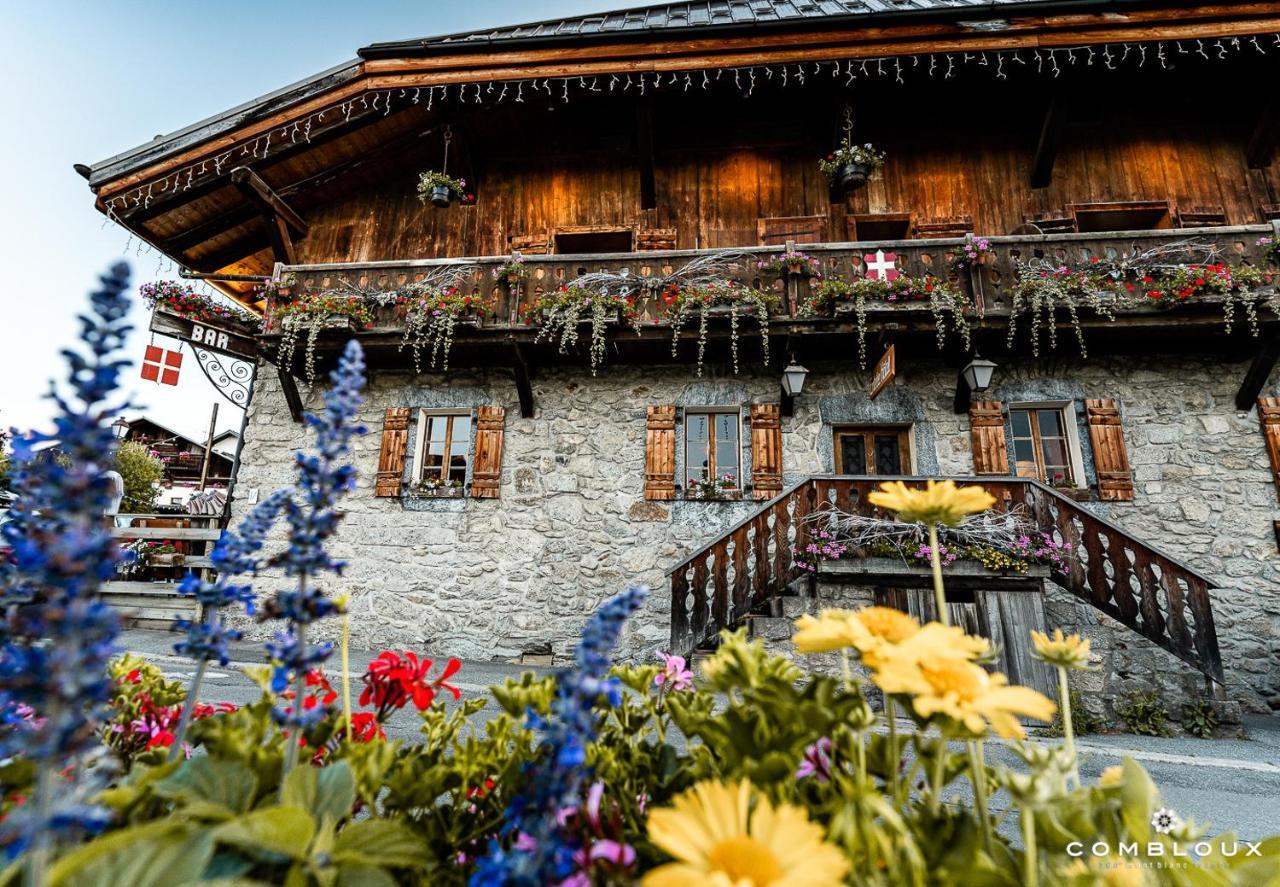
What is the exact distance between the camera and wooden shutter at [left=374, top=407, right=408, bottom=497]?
8.81 metres

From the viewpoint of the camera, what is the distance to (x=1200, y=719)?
5793mm

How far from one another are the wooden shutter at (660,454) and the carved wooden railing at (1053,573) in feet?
6.49

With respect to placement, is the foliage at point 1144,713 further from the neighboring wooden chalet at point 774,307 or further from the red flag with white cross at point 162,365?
the red flag with white cross at point 162,365

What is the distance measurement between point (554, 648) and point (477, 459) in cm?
289

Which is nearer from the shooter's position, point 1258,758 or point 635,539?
point 1258,758

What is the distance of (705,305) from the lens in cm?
798

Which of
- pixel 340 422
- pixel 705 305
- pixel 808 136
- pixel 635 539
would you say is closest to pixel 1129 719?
pixel 635 539

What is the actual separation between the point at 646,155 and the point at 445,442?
5.44 metres

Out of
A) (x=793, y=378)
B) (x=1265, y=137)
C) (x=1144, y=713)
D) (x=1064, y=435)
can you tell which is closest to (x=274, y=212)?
(x=793, y=378)

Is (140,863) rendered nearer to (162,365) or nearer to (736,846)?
(736,846)

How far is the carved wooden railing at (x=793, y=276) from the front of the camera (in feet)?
25.4

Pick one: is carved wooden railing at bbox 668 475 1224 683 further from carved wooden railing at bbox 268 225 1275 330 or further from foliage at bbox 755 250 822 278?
foliage at bbox 755 250 822 278

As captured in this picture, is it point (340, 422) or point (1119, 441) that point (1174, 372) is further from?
point (340, 422)

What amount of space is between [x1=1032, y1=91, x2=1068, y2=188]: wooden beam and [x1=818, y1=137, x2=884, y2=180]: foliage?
2.34 meters
